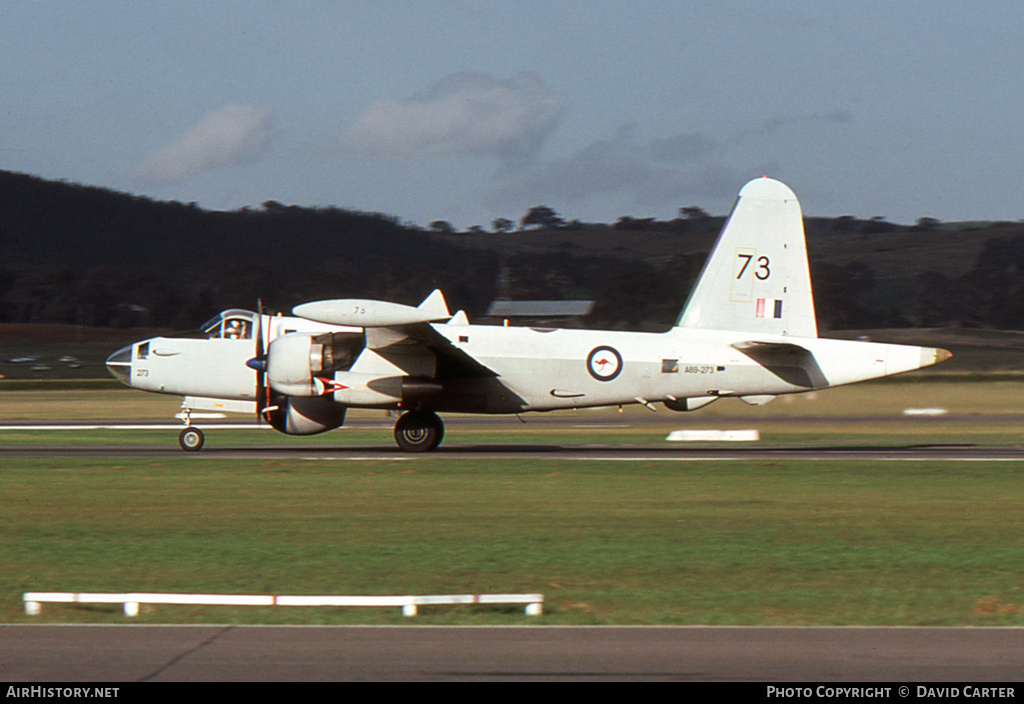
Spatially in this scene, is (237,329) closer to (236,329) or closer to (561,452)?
(236,329)

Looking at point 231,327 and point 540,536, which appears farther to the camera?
point 231,327

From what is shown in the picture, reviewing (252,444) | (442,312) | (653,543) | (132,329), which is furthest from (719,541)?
(132,329)

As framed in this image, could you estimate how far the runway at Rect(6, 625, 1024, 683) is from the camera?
7.83 metres

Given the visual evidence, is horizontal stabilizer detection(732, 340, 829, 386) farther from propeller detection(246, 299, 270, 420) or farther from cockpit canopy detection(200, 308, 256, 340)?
A: cockpit canopy detection(200, 308, 256, 340)

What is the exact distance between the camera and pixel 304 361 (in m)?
28.4

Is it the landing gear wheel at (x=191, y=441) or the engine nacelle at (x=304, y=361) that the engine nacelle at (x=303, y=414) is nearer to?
the engine nacelle at (x=304, y=361)

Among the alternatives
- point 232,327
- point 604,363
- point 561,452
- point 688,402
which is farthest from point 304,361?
point 688,402

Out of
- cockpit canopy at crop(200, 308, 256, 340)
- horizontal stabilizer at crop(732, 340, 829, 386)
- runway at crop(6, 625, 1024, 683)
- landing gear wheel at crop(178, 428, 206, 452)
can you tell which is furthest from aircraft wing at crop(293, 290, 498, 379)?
runway at crop(6, 625, 1024, 683)

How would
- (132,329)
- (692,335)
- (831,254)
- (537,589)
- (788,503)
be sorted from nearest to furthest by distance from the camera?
(537,589)
(788,503)
(692,335)
(132,329)
(831,254)

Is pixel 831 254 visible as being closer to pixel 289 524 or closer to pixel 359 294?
pixel 359 294

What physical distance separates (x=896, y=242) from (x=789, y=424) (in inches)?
4728

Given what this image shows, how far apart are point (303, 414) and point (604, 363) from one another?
8018 mm

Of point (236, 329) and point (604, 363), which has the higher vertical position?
point (236, 329)
